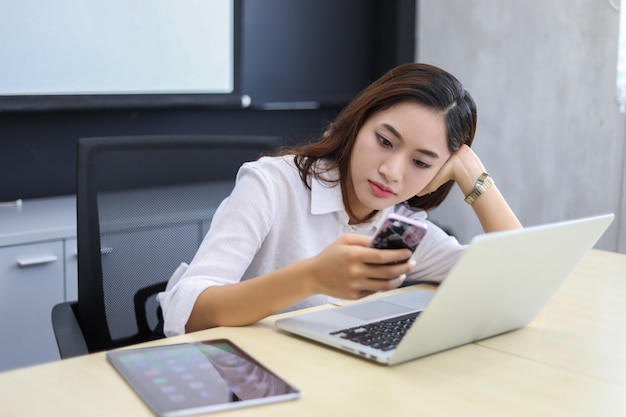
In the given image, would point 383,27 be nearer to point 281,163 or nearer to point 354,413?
point 281,163

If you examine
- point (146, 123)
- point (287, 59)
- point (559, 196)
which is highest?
point (287, 59)

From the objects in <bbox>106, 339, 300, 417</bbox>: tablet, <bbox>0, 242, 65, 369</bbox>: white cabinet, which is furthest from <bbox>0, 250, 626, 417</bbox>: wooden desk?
<bbox>0, 242, 65, 369</bbox>: white cabinet

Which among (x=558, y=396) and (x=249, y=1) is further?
(x=249, y=1)

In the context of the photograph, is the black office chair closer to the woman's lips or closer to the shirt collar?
the shirt collar

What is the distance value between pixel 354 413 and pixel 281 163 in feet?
2.44

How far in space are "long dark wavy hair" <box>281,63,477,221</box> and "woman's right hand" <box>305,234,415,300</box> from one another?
411 millimetres

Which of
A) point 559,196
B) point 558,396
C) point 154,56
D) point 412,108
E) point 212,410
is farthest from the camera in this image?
point 559,196

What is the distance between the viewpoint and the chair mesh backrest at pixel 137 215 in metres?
1.66

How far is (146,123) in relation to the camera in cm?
310

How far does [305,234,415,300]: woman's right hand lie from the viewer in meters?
1.17

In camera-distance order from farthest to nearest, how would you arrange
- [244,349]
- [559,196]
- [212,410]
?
[559,196], [244,349], [212,410]

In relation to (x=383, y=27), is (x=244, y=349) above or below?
below

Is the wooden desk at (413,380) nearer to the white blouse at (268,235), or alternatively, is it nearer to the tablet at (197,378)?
the tablet at (197,378)

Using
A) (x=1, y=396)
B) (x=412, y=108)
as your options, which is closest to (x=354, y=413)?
(x=1, y=396)
